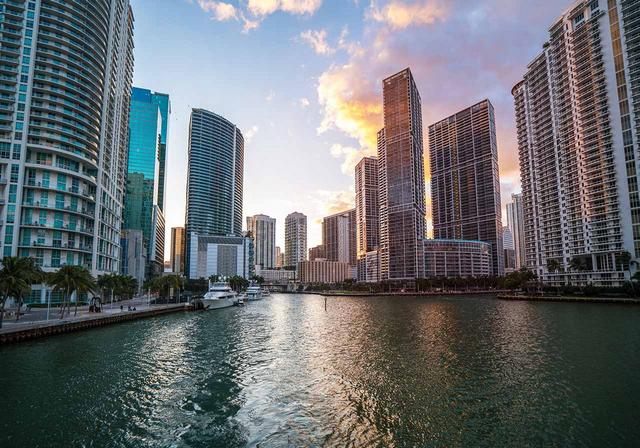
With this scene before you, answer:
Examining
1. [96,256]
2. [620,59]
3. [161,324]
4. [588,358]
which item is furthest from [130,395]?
[620,59]

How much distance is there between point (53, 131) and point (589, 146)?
20475cm

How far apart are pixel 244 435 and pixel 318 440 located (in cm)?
460

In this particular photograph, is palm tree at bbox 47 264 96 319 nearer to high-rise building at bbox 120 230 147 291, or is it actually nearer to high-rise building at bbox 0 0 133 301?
high-rise building at bbox 0 0 133 301

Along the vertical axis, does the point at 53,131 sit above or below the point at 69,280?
above

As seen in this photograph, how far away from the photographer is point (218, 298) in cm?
13188

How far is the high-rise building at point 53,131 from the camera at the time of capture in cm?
9706

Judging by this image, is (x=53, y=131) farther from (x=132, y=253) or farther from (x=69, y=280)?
(x=132, y=253)

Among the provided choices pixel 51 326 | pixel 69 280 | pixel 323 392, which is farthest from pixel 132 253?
pixel 323 392

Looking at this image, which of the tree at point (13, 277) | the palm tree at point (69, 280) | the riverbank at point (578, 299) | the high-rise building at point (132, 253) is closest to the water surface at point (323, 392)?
the tree at point (13, 277)

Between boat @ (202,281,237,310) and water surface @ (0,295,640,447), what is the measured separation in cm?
6730

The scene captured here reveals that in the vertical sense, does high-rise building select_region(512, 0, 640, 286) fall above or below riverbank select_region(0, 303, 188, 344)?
above

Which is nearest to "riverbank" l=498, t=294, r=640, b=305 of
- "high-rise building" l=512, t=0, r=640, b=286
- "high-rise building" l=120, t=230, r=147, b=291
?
"high-rise building" l=512, t=0, r=640, b=286

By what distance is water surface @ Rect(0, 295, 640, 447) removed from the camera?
74.3 ft

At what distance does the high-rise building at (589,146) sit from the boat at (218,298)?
148663 mm
